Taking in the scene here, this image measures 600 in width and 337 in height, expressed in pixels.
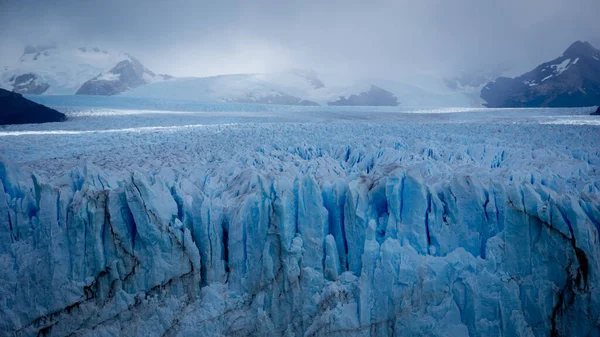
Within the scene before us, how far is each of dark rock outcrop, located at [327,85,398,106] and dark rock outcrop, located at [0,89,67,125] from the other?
2454cm

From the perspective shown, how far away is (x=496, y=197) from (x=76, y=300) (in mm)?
3832

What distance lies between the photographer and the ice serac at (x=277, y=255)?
2.74 meters

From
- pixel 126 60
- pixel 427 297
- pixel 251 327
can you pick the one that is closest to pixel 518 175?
pixel 427 297

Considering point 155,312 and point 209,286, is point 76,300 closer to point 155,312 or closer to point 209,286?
point 155,312

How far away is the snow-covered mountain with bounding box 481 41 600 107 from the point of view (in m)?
26.4

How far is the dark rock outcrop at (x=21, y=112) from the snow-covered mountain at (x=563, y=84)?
32.3 meters

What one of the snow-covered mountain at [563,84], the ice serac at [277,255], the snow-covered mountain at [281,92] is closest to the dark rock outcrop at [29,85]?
the snow-covered mountain at [281,92]

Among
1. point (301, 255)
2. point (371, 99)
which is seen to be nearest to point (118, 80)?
A: point (371, 99)

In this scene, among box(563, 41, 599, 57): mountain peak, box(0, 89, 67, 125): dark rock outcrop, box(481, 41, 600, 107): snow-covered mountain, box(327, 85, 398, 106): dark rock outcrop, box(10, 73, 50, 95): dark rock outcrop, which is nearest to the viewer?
box(0, 89, 67, 125): dark rock outcrop

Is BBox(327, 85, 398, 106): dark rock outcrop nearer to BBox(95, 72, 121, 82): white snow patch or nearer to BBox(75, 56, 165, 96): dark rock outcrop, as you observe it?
BBox(75, 56, 165, 96): dark rock outcrop

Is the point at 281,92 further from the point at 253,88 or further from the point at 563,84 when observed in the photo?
the point at 563,84

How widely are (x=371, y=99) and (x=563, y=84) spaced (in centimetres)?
1605

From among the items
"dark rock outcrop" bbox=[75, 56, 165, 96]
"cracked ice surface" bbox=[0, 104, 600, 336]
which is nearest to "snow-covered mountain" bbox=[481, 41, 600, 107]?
"cracked ice surface" bbox=[0, 104, 600, 336]

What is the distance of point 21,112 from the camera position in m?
11.3
